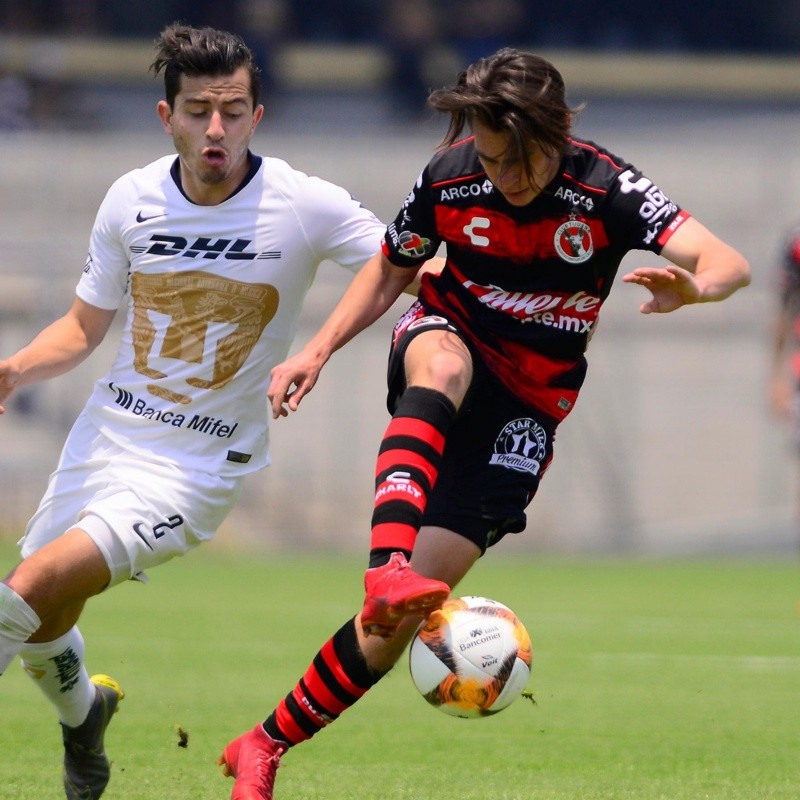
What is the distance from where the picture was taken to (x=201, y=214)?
4.81 metres

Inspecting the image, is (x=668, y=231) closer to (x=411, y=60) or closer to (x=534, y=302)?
(x=534, y=302)

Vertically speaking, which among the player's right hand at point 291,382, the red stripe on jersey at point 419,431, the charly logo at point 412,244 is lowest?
the red stripe on jersey at point 419,431

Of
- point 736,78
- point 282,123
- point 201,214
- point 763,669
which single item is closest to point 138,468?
point 201,214

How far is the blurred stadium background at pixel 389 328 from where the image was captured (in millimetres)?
16594

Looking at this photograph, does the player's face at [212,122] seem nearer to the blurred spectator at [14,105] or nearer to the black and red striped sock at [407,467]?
the black and red striped sock at [407,467]

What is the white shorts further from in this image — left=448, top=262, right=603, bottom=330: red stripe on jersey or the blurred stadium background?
the blurred stadium background

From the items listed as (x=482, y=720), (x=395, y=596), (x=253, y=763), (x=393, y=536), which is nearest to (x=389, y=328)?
(x=482, y=720)

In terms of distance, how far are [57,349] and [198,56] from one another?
39.9 inches

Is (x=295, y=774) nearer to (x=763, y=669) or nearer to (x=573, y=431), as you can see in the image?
(x=763, y=669)

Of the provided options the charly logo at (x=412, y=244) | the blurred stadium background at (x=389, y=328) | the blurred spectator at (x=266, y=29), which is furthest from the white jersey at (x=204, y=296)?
the blurred spectator at (x=266, y=29)

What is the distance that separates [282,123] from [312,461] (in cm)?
657

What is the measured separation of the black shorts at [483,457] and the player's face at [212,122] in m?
0.75

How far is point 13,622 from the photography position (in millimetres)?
4266

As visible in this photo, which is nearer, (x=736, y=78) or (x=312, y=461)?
(x=312, y=461)
